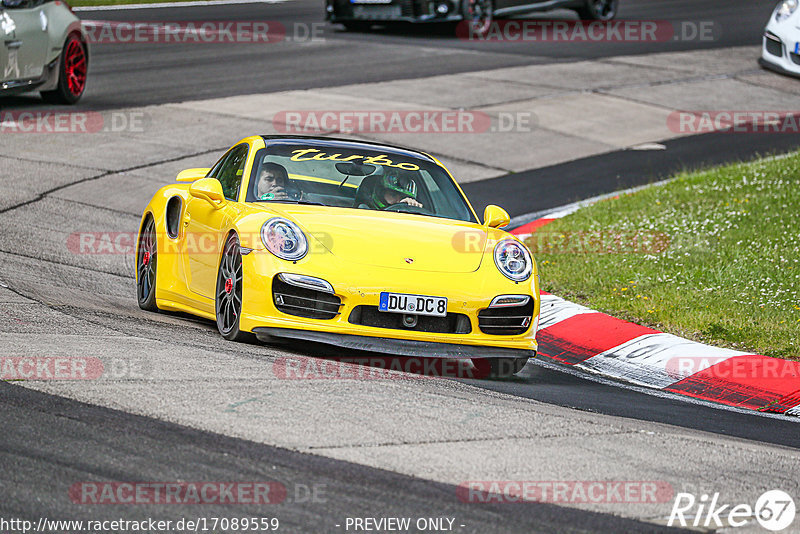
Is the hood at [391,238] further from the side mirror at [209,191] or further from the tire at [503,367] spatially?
the tire at [503,367]

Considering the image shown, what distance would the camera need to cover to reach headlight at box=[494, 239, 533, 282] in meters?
7.41

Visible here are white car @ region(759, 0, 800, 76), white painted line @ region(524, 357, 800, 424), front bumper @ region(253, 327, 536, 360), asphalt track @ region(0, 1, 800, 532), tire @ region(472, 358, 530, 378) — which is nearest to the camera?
asphalt track @ region(0, 1, 800, 532)

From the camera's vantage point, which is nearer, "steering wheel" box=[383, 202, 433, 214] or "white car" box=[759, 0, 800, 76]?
"steering wheel" box=[383, 202, 433, 214]

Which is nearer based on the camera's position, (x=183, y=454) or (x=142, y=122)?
(x=183, y=454)

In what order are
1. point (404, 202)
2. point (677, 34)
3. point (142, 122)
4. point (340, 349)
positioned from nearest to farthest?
point (340, 349) → point (404, 202) → point (142, 122) → point (677, 34)

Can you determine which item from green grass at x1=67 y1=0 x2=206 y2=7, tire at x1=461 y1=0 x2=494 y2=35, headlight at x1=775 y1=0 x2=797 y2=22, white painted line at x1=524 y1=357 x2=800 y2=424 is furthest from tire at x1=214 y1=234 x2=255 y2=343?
green grass at x1=67 y1=0 x2=206 y2=7

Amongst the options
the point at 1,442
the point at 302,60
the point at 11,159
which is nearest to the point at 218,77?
the point at 302,60

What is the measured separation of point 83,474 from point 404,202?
158 inches

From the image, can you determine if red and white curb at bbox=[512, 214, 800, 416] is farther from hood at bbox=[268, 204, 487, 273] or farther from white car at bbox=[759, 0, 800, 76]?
white car at bbox=[759, 0, 800, 76]

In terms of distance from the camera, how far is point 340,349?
7.50 metres

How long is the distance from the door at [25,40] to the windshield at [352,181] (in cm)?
667

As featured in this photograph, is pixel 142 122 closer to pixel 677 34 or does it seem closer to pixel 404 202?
pixel 404 202

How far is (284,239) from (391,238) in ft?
2.19

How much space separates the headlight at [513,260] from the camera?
24.3ft
